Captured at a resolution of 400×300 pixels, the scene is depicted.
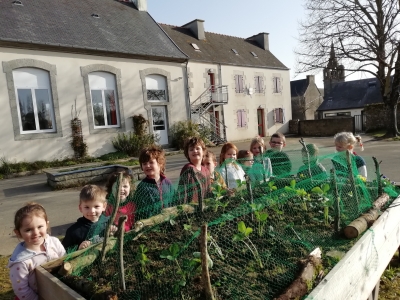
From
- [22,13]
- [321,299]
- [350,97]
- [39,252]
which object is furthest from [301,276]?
[350,97]

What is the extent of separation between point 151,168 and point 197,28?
20.1 metres

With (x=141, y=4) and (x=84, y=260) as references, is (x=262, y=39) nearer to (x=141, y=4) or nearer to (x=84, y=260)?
(x=141, y=4)

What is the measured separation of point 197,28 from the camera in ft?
69.1

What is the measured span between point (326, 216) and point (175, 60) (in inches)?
568

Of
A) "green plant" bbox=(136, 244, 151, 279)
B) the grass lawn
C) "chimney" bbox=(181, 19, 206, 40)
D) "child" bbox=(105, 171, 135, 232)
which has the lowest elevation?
the grass lawn

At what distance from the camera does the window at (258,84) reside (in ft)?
74.1

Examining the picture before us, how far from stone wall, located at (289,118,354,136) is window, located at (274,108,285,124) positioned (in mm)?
930

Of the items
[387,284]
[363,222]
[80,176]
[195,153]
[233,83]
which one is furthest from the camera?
[233,83]

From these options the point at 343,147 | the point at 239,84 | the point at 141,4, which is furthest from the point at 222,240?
the point at 239,84

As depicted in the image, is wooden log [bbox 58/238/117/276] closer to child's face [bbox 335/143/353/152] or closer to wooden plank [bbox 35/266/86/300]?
wooden plank [bbox 35/266/86/300]

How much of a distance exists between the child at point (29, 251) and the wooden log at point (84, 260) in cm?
26

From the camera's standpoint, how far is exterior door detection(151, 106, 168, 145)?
1546 centimetres

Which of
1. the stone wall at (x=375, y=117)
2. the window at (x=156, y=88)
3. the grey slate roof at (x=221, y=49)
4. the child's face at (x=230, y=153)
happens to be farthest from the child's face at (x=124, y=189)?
the stone wall at (x=375, y=117)

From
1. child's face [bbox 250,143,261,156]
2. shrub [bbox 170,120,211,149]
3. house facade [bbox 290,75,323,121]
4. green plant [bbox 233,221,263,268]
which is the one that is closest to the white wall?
shrub [bbox 170,120,211,149]
